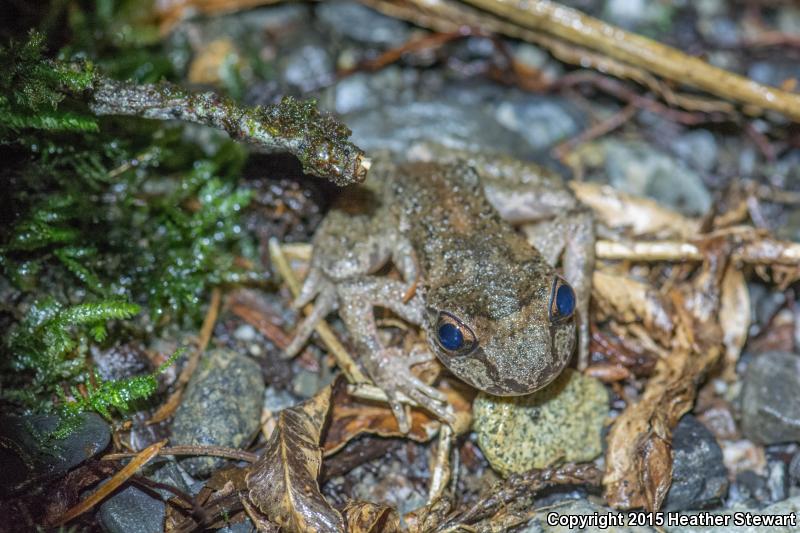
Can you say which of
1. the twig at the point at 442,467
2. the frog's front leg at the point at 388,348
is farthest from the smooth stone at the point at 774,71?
the twig at the point at 442,467

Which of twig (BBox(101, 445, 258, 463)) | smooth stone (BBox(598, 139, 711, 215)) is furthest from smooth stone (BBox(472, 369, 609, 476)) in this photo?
smooth stone (BBox(598, 139, 711, 215))

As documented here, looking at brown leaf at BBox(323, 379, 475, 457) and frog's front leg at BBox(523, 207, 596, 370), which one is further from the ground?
frog's front leg at BBox(523, 207, 596, 370)

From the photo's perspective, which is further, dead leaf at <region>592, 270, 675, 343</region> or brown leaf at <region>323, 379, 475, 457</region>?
dead leaf at <region>592, 270, 675, 343</region>

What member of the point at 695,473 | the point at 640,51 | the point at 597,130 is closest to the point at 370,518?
the point at 695,473

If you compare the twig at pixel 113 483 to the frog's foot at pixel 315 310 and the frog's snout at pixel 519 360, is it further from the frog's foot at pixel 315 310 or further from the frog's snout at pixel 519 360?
the frog's snout at pixel 519 360

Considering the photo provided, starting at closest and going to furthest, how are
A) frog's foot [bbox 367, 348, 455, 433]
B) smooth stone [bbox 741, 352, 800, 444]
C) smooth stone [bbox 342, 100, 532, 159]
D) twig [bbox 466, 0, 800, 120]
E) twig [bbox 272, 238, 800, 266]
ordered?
frog's foot [bbox 367, 348, 455, 433], smooth stone [bbox 741, 352, 800, 444], twig [bbox 272, 238, 800, 266], twig [bbox 466, 0, 800, 120], smooth stone [bbox 342, 100, 532, 159]

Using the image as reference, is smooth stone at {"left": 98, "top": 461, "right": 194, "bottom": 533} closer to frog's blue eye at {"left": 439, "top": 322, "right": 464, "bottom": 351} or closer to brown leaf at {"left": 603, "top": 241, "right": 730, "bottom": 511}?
frog's blue eye at {"left": 439, "top": 322, "right": 464, "bottom": 351}

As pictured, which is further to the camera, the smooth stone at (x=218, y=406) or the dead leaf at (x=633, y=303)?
the dead leaf at (x=633, y=303)

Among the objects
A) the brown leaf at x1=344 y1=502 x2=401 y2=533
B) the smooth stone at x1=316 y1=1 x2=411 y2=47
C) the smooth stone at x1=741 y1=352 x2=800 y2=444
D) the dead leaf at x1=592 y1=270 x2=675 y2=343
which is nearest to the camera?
the brown leaf at x1=344 y1=502 x2=401 y2=533
